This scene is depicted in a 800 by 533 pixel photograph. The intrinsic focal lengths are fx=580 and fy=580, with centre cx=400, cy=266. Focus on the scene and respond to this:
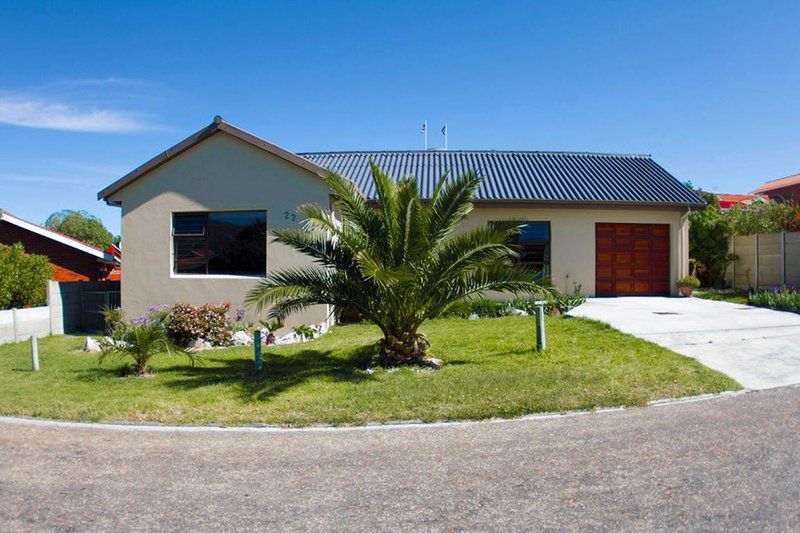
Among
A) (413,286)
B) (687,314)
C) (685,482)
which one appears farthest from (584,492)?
(687,314)

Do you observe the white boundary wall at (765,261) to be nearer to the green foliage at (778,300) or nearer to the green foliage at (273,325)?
the green foliage at (778,300)

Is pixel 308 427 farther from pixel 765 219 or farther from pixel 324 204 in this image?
pixel 765 219

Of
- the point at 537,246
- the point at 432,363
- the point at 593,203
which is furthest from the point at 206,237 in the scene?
the point at 593,203

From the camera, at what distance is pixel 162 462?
Answer: 5.44 metres

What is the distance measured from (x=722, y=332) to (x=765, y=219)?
11002 millimetres

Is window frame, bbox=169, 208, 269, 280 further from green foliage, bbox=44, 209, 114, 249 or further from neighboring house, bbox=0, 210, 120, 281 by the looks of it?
green foliage, bbox=44, 209, 114, 249

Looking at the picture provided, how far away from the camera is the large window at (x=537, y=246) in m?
16.8

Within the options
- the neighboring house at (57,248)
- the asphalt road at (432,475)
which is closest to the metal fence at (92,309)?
the neighboring house at (57,248)

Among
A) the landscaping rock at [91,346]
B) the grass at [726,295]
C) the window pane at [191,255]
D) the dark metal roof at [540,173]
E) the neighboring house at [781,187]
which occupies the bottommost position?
the landscaping rock at [91,346]

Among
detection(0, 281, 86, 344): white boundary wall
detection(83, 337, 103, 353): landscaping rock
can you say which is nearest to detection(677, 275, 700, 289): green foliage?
detection(83, 337, 103, 353): landscaping rock

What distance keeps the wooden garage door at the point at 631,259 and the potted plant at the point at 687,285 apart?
2.03 ft

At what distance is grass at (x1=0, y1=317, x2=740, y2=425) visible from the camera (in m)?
6.95

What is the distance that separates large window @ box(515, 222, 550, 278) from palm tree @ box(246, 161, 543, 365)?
25.6 feet

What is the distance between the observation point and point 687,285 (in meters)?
16.5
